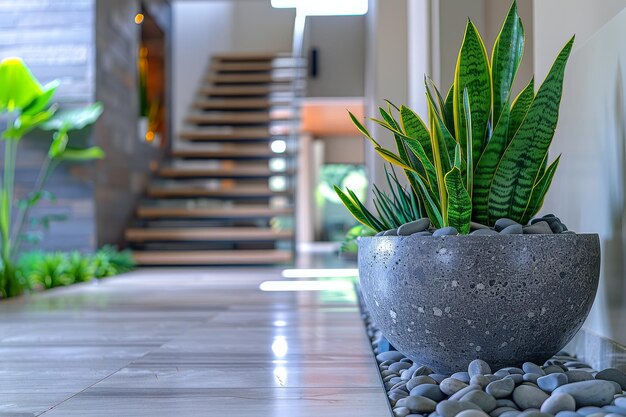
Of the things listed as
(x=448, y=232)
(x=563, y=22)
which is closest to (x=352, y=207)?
(x=448, y=232)

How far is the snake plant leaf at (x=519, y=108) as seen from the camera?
4.05 ft

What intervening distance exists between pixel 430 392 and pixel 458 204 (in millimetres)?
315

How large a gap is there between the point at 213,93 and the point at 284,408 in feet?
21.2

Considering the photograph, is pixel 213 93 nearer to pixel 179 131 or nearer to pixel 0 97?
pixel 179 131

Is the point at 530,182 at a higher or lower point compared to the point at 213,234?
higher

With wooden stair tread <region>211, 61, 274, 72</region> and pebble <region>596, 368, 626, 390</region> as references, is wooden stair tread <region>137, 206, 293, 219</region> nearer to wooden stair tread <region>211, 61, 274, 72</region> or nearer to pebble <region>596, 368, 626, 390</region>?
wooden stair tread <region>211, 61, 274, 72</region>

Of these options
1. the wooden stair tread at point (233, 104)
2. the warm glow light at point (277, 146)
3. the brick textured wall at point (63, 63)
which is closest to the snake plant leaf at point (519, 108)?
the brick textured wall at point (63, 63)

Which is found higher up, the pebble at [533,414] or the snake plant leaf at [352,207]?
the snake plant leaf at [352,207]

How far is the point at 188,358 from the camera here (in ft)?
4.69

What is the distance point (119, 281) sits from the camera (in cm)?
374

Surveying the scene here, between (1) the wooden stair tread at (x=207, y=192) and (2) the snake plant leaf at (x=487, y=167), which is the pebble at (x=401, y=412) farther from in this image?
(1) the wooden stair tread at (x=207, y=192)

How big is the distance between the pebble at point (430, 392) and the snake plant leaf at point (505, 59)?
1.66ft

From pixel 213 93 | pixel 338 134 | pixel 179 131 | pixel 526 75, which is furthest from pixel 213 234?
pixel 338 134

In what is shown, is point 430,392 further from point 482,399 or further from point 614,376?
point 614,376
